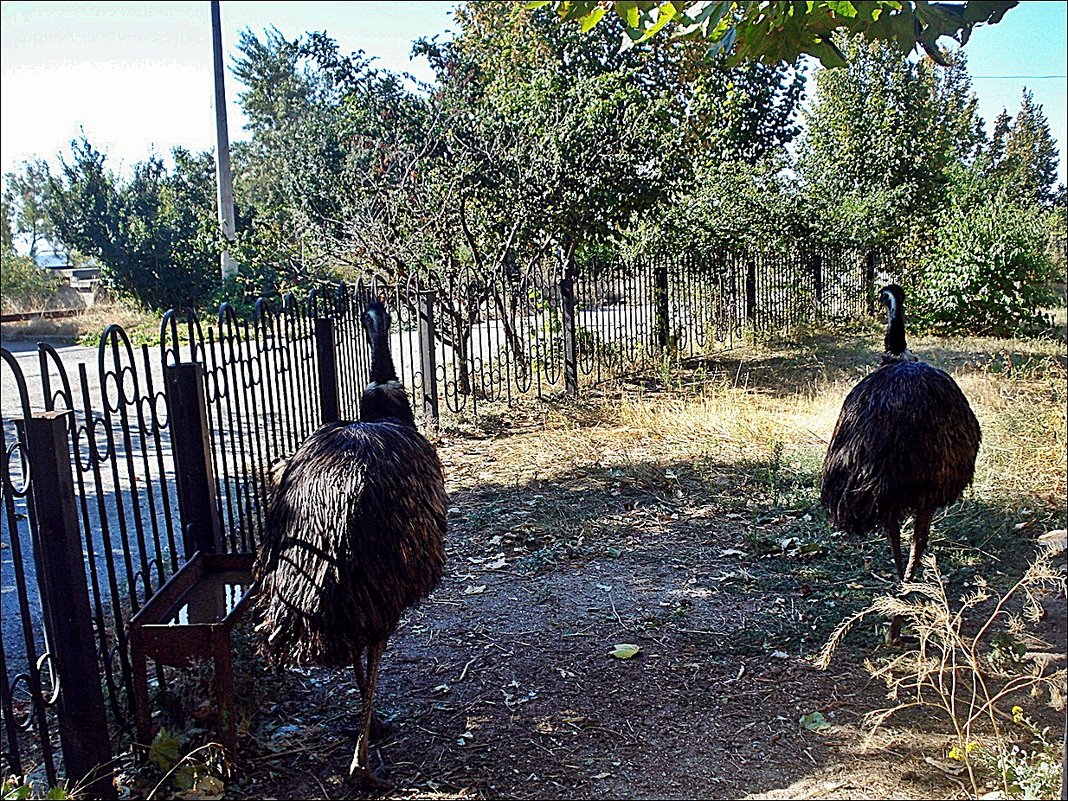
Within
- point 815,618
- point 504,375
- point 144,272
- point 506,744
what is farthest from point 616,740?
point 144,272

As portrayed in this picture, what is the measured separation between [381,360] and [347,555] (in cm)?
169

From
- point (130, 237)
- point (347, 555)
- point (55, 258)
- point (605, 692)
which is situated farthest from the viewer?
point (55, 258)

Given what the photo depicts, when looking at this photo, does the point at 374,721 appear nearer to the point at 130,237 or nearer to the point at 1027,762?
the point at 1027,762

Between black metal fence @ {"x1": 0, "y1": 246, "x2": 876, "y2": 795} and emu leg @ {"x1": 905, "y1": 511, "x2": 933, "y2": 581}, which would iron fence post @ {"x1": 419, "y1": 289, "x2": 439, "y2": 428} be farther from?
emu leg @ {"x1": 905, "y1": 511, "x2": 933, "y2": 581}

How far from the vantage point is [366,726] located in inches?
135

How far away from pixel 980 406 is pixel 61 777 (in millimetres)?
7872

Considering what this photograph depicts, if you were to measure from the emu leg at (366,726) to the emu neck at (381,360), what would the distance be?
5.27 feet

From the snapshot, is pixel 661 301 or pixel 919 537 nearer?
pixel 919 537

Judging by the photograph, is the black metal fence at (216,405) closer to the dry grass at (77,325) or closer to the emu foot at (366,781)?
the emu foot at (366,781)

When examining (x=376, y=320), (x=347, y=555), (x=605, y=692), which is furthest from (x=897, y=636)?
(x=376, y=320)

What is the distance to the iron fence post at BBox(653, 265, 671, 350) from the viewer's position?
12305mm

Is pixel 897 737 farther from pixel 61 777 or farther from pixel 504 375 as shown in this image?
pixel 504 375

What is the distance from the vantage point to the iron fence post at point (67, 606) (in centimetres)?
296

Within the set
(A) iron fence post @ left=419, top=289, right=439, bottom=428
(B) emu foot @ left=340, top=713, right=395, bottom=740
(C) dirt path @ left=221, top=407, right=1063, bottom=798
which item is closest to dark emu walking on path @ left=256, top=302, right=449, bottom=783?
(B) emu foot @ left=340, top=713, right=395, bottom=740
